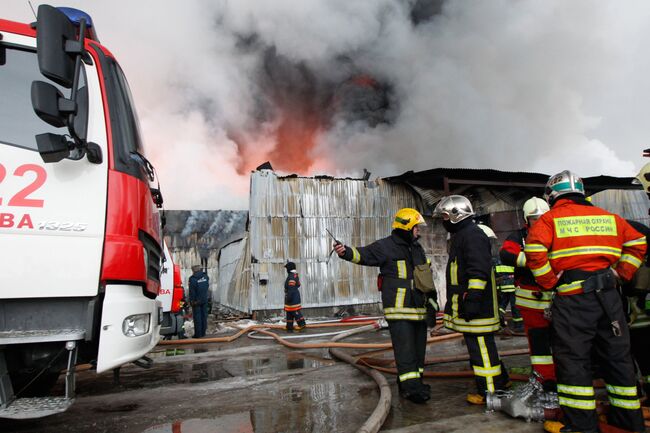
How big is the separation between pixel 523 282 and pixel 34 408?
3.88m

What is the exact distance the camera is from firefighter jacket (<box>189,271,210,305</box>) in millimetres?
9039

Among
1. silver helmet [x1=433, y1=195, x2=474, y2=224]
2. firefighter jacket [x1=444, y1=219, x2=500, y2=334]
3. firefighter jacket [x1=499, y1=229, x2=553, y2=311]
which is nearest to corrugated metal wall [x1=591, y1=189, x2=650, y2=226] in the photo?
firefighter jacket [x1=499, y1=229, x2=553, y2=311]

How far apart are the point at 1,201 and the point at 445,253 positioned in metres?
13.4

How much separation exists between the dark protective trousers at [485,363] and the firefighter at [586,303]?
0.59 meters

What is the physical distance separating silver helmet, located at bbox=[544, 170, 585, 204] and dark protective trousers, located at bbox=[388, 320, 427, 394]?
1695mm

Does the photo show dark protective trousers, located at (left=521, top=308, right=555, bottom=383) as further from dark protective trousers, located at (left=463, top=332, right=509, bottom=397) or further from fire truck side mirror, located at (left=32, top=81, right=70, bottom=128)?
fire truck side mirror, located at (left=32, top=81, right=70, bottom=128)

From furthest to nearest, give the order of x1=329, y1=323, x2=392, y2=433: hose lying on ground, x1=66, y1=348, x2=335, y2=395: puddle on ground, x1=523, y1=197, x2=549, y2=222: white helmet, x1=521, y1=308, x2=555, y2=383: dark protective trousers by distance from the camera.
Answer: x1=66, y1=348, x2=335, y2=395: puddle on ground < x1=523, y1=197, x2=549, y2=222: white helmet < x1=521, y1=308, x2=555, y2=383: dark protective trousers < x1=329, y1=323, x2=392, y2=433: hose lying on ground

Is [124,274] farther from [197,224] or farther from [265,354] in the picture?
[197,224]

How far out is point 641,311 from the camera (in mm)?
3127

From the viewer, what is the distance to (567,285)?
272 centimetres

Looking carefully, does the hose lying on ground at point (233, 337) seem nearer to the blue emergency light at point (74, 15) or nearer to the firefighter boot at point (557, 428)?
the blue emergency light at point (74, 15)

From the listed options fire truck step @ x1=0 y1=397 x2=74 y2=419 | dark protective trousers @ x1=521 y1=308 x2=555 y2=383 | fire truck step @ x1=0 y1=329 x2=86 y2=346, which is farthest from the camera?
dark protective trousers @ x1=521 y1=308 x2=555 y2=383

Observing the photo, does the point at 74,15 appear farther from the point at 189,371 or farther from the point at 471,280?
the point at 189,371

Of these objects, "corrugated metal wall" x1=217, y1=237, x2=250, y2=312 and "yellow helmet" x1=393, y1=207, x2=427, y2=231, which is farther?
"corrugated metal wall" x1=217, y1=237, x2=250, y2=312
